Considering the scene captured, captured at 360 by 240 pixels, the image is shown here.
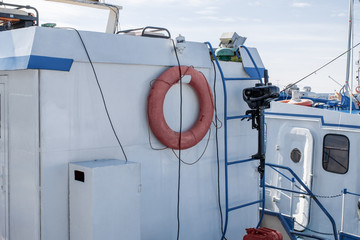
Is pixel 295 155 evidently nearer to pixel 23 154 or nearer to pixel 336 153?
pixel 336 153

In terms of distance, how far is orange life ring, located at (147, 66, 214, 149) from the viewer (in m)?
4.91

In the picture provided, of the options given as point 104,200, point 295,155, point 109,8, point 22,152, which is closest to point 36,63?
point 22,152

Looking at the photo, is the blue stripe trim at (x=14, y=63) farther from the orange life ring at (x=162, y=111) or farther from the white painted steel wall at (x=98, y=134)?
the orange life ring at (x=162, y=111)

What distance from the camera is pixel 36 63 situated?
4105mm

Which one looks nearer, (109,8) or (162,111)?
(162,111)

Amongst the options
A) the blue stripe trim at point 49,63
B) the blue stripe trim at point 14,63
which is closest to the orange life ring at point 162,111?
the blue stripe trim at point 49,63

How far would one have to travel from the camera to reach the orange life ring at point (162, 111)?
4.91m

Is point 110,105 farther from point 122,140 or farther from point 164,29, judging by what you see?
point 164,29

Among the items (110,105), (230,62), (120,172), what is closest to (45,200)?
(120,172)

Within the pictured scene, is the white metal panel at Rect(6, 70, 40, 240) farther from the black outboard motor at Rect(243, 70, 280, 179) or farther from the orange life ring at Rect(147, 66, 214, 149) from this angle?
the black outboard motor at Rect(243, 70, 280, 179)

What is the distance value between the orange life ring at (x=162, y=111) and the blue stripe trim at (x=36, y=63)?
102cm

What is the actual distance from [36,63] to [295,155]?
6.29 m

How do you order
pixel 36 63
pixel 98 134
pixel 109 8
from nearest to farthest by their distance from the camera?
1. pixel 36 63
2. pixel 98 134
3. pixel 109 8

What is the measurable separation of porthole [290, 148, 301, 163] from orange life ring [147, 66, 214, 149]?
4.15m
